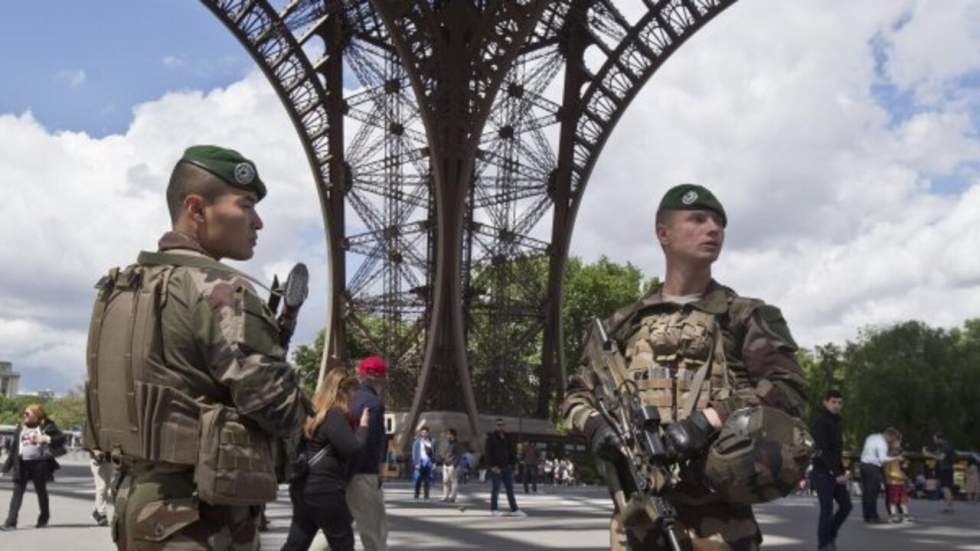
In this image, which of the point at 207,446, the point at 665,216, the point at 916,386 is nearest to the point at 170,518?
the point at 207,446

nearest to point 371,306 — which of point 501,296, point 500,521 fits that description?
point 501,296

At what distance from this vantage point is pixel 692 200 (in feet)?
13.3

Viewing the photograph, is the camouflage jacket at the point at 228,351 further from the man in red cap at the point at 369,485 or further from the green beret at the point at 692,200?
the man in red cap at the point at 369,485

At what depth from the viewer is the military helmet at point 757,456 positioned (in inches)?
136

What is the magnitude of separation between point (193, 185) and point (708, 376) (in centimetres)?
169

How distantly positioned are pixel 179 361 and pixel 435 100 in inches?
978

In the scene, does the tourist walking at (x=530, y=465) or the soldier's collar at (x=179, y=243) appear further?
the tourist walking at (x=530, y=465)

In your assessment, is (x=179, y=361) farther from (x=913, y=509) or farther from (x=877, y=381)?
(x=877, y=381)

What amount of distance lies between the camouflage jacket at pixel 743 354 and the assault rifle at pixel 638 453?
0.14 m

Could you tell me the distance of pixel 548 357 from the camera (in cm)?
3189

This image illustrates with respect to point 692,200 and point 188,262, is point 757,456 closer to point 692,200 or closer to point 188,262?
point 692,200

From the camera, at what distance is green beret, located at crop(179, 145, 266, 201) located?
3.31 meters

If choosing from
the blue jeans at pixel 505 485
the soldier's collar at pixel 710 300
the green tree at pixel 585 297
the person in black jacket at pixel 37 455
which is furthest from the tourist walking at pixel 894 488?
the green tree at pixel 585 297

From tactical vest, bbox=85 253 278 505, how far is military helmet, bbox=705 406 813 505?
1295 millimetres
